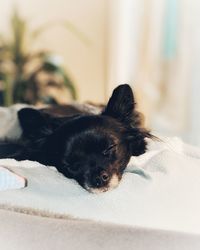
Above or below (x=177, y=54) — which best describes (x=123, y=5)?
above

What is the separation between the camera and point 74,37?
4574 millimetres

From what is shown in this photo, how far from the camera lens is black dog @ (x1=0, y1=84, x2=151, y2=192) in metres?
1.49

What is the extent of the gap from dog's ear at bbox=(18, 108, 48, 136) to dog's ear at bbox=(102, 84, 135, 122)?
0.68 feet

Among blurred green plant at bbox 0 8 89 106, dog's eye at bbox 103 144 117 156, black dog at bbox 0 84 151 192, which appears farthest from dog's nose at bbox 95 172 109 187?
blurred green plant at bbox 0 8 89 106

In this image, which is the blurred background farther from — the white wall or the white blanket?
the white blanket

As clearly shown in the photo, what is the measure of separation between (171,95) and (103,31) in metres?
0.89

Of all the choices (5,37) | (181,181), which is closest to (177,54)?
(5,37)

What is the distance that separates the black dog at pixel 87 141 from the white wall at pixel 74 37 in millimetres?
2956

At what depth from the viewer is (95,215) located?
105 cm

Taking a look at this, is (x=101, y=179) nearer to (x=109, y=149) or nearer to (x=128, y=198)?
(x=109, y=149)

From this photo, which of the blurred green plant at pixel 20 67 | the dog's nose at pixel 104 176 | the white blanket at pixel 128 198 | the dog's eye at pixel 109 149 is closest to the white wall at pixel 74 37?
the blurred green plant at pixel 20 67

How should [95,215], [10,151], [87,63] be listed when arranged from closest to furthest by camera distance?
[95,215]
[10,151]
[87,63]

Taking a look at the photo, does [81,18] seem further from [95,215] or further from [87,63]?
[95,215]

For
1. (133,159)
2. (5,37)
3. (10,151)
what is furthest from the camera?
(5,37)
